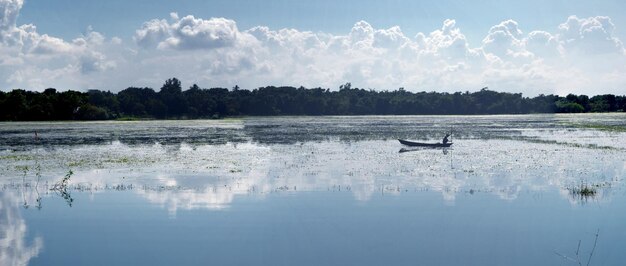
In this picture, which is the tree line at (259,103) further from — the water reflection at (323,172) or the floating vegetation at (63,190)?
the floating vegetation at (63,190)

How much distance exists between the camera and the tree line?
115188 millimetres

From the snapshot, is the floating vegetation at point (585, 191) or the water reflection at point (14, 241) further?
the floating vegetation at point (585, 191)

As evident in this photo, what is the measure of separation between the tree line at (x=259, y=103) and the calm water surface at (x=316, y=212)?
89103 mm

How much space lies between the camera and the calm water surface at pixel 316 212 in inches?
518

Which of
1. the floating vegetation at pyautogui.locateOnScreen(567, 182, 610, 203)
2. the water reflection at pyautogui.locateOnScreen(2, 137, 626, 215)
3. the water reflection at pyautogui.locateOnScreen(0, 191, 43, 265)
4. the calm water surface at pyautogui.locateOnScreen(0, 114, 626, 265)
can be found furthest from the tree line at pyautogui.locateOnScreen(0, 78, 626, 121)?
the floating vegetation at pyautogui.locateOnScreen(567, 182, 610, 203)

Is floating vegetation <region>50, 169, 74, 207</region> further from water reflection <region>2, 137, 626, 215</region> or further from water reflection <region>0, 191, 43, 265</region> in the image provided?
water reflection <region>0, 191, 43, 265</region>

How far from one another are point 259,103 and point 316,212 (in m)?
150

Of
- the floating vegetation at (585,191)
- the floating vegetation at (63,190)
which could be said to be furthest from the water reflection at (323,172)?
the floating vegetation at (585,191)

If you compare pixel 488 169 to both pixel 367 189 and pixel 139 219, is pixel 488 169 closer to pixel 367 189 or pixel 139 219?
pixel 367 189

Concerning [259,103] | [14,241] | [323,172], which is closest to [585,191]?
[323,172]

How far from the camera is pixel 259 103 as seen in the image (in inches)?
6560

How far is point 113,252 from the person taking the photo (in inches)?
536

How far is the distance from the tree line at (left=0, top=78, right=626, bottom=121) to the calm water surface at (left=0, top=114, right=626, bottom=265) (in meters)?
89.1

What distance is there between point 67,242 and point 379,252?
290 inches
